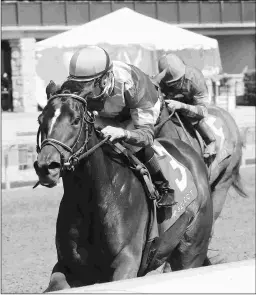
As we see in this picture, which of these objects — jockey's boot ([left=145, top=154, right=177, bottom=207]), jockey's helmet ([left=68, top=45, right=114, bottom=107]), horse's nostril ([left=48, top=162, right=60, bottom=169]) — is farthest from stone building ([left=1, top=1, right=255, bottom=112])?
horse's nostril ([left=48, top=162, right=60, bottom=169])

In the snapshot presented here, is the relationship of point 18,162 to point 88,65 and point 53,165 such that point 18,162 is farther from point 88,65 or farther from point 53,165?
point 53,165

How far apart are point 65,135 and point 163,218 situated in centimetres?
116

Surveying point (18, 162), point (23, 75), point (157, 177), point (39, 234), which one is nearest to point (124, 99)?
point (157, 177)

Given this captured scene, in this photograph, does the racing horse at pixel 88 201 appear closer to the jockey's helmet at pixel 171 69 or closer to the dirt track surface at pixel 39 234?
the dirt track surface at pixel 39 234

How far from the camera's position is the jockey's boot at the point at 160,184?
5770 mm

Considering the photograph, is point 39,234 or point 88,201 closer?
point 88,201

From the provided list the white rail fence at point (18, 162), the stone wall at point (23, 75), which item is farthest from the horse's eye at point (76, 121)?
the stone wall at point (23, 75)

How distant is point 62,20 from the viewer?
33.4m

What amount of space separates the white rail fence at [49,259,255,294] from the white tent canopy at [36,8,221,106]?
1030 centimetres

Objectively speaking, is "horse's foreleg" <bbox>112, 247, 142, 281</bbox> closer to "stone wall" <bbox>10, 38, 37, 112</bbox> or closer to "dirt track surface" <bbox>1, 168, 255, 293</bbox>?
"dirt track surface" <bbox>1, 168, 255, 293</bbox>

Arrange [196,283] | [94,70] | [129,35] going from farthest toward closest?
[129,35] < [94,70] < [196,283]

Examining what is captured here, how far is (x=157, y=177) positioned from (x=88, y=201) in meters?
0.68

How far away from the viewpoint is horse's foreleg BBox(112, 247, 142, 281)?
5.20 metres

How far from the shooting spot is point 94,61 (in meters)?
5.24
